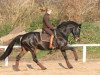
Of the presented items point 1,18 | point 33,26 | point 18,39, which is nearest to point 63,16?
point 33,26

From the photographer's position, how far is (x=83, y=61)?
17891 millimetres

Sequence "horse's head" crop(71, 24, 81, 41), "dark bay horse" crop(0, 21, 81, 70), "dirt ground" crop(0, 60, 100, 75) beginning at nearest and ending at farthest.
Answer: "dirt ground" crop(0, 60, 100, 75)
"dark bay horse" crop(0, 21, 81, 70)
"horse's head" crop(71, 24, 81, 41)

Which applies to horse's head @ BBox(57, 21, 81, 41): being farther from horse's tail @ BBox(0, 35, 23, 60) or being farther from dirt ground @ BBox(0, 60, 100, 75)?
horse's tail @ BBox(0, 35, 23, 60)

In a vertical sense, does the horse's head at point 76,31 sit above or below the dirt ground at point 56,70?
above

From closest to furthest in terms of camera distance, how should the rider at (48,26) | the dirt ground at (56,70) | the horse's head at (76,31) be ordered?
the dirt ground at (56,70)
the rider at (48,26)
the horse's head at (76,31)

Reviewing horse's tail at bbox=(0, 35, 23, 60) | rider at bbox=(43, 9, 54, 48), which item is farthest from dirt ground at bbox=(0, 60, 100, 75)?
rider at bbox=(43, 9, 54, 48)

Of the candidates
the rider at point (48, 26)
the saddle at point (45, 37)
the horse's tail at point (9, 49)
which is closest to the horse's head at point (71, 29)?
the rider at point (48, 26)

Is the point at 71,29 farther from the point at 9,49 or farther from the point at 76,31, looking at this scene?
the point at 9,49

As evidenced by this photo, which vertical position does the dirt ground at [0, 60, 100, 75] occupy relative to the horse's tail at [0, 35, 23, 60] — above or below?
below

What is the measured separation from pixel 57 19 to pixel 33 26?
1851 millimetres

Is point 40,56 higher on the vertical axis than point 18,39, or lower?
lower

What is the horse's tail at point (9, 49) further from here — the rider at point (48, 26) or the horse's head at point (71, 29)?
the horse's head at point (71, 29)

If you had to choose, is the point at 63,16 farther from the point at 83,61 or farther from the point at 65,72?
the point at 65,72

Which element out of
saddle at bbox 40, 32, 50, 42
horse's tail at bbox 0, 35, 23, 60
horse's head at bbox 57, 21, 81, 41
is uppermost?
horse's head at bbox 57, 21, 81, 41
